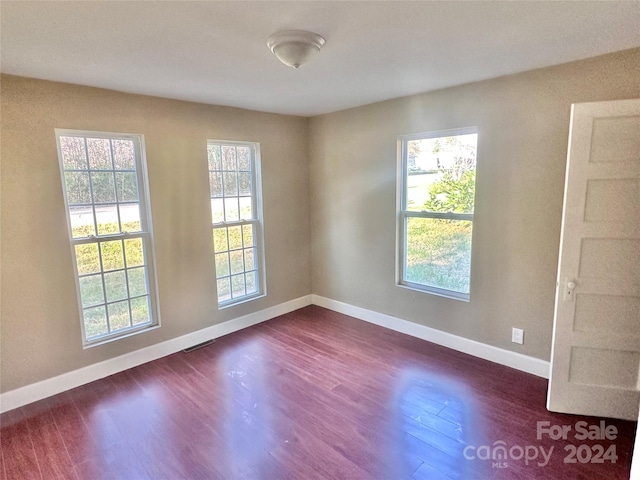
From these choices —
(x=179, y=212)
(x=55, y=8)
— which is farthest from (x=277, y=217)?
(x=55, y=8)

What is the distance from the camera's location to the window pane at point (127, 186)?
301 centimetres

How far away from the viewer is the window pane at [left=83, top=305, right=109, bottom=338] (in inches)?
116

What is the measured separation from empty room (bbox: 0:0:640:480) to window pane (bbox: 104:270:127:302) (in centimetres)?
2

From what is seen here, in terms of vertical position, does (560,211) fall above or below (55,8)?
below

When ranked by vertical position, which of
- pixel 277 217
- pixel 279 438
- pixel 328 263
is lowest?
pixel 279 438

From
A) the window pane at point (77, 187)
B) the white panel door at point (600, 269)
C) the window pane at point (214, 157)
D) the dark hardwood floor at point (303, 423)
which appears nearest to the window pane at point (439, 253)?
the dark hardwood floor at point (303, 423)

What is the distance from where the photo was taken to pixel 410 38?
195 cm

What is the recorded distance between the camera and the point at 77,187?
2.79 metres

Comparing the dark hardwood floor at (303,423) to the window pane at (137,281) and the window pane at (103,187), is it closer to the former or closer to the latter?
the window pane at (137,281)

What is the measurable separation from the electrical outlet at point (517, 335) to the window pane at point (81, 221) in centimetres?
370

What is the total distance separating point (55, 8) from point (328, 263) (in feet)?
11.4

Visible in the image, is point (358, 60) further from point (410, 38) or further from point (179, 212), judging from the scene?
point (179, 212)

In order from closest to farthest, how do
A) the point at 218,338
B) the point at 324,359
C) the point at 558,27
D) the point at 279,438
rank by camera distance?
1. the point at 558,27
2. the point at 279,438
3. the point at 324,359
4. the point at 218,338

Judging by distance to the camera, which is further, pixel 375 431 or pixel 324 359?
pixel 324 359
